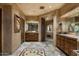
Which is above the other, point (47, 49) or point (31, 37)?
point (31, 37)

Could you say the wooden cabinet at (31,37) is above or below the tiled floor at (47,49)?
above

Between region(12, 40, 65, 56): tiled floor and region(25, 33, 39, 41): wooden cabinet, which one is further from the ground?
region(25, 33, 39, 41): wooden cabinet

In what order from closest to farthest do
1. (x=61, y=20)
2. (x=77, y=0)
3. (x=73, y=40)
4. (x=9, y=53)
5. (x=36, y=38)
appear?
(x=77, y=0)
(x=73, y=40)
(x=9, y=53)
(x=61, y=20)
(x=36, y=38)

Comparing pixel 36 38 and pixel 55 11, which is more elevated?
pixel 55 11

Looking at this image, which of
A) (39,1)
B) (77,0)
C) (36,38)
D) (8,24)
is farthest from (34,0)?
(36,38)

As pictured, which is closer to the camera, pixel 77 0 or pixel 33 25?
pixel 77 0

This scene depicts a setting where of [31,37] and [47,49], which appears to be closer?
[47,49]

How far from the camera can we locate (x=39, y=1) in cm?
138

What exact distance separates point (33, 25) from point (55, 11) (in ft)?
12.6

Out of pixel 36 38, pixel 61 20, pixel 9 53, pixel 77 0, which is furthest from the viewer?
pixel 36 38

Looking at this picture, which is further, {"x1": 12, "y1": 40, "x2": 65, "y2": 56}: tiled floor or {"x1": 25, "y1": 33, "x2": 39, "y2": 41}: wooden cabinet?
{"x1": 25, "y1": 33, "x2": 39, "y2": 41}: wooden cabinet

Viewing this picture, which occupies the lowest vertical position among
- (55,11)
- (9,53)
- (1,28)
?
(9,53)

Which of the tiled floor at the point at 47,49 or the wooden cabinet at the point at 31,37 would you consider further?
the wooden cabinet at the point at 31,37

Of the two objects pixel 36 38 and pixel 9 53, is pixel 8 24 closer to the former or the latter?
pixel 9 53
